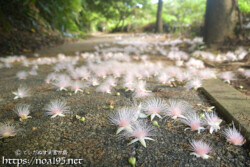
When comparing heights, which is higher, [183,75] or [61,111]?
[183,75]

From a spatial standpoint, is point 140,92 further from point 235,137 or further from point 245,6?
point 245,6

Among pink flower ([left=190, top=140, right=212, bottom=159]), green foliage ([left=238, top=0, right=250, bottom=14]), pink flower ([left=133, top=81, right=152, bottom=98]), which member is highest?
green foliage ([left=238, top=0, right=250, bottom=14])

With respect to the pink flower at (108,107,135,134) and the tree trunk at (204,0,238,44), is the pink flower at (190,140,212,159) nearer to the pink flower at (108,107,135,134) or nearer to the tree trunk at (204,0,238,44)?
the pink flower at (108,107,135,134)

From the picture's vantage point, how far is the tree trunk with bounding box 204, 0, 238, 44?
5.05 m

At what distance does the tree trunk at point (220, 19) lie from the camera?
16.6 ft

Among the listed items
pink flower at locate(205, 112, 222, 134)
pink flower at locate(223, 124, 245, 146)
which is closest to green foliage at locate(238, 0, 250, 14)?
pink flower at locate(205, 112, 222, 134)

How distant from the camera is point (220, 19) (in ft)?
16.9

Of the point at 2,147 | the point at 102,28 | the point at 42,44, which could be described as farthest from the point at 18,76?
the point at 102,28

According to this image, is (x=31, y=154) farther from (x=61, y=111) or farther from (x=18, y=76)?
(x=18, y=76)

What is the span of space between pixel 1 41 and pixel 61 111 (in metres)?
5.50

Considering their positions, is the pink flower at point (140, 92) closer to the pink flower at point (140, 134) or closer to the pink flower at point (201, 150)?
the pink flower at point (140, 134)

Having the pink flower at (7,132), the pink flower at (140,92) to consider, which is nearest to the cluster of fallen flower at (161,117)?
the pink flower at (140,92)

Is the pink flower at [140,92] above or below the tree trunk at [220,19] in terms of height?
below

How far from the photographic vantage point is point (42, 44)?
25.0 ft
